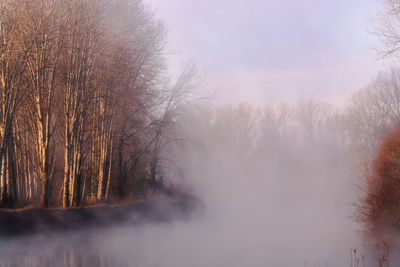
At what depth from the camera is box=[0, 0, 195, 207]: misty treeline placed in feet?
65.3

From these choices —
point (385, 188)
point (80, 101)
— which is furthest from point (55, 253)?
point (385, 188)

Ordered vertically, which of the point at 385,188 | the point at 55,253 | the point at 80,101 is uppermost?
the point at 80,101

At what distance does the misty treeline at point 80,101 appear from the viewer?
19.9 metres

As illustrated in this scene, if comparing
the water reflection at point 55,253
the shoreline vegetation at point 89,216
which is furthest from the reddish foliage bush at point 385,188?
the shoreline vegetation at point 89,216

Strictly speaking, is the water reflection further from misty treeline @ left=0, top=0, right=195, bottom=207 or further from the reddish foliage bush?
the reddish foliage bush

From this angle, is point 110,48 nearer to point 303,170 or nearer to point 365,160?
point 365,160

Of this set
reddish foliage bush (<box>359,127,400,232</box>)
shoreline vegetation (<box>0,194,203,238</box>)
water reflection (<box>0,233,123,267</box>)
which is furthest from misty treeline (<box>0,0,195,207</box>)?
reddish foliage bush (<box>359,127,400,232</box>)

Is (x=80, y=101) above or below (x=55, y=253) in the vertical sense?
above

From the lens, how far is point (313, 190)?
166ft

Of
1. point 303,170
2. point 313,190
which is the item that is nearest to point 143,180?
point 313,190

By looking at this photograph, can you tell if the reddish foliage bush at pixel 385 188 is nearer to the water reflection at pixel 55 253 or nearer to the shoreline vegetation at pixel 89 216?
the water reflection at pixel 55 253

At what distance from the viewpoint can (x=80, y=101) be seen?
23219 mm

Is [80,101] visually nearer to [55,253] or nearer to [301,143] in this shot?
[55,253]

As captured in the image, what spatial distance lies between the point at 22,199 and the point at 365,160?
664 inches
